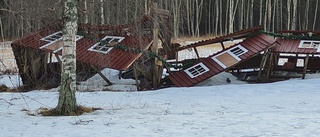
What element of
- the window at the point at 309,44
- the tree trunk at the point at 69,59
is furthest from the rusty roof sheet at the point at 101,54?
the window at the point at 309,44

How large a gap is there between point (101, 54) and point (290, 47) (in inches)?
282

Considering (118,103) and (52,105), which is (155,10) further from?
(52,105)

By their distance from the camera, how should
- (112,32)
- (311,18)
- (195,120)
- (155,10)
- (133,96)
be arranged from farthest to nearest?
(311,18)
(112,32)
(133,96)
(155,10)
(195,120)


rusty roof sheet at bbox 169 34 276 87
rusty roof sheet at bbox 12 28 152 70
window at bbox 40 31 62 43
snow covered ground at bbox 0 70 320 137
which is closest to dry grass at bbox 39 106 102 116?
snow covered ground at bbox 0 70 320 137

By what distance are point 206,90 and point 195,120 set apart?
550 cm

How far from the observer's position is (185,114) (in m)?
9.45

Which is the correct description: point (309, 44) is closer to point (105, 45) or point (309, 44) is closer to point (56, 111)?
point (105, 45)

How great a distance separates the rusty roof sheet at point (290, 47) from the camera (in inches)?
589

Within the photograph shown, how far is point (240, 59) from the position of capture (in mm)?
14969

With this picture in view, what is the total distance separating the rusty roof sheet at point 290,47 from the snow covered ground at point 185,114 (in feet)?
Result: 3.67

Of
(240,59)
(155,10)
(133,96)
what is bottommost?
(133,96)

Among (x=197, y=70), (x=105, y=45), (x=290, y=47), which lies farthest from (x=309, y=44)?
(x=105, y=45)

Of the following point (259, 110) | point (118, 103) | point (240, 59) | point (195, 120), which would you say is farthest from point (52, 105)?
point (240, 59)

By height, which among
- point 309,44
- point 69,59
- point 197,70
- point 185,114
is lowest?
point 185,114
